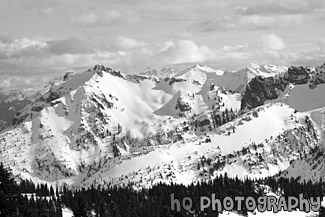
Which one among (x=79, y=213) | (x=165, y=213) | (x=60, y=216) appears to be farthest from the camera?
(x=60, y=216)

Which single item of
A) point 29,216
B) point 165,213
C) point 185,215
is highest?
point 29,216

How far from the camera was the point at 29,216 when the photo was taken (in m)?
60.8

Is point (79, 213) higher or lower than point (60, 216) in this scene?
higher

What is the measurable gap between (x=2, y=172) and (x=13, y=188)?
2300 mm

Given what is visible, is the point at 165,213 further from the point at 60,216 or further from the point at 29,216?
the point at 60,216

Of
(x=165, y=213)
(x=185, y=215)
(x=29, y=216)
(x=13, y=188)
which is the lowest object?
(x=185, y=215)

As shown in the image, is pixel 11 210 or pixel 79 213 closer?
pixel 11 210

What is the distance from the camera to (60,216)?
609 ft

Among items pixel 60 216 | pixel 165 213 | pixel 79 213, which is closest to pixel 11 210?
pixel 79 213

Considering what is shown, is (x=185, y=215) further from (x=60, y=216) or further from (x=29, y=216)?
(x=29, y=216)

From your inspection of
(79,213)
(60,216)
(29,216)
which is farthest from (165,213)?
(60,216)

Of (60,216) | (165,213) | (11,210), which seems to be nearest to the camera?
(11,210)

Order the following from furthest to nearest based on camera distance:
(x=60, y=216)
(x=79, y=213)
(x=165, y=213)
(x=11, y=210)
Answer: (x=60, y=216) < (x=165, y=213) < (x=79, y=213) < (x=11, y=210)

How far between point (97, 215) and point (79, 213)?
92.9 metres
